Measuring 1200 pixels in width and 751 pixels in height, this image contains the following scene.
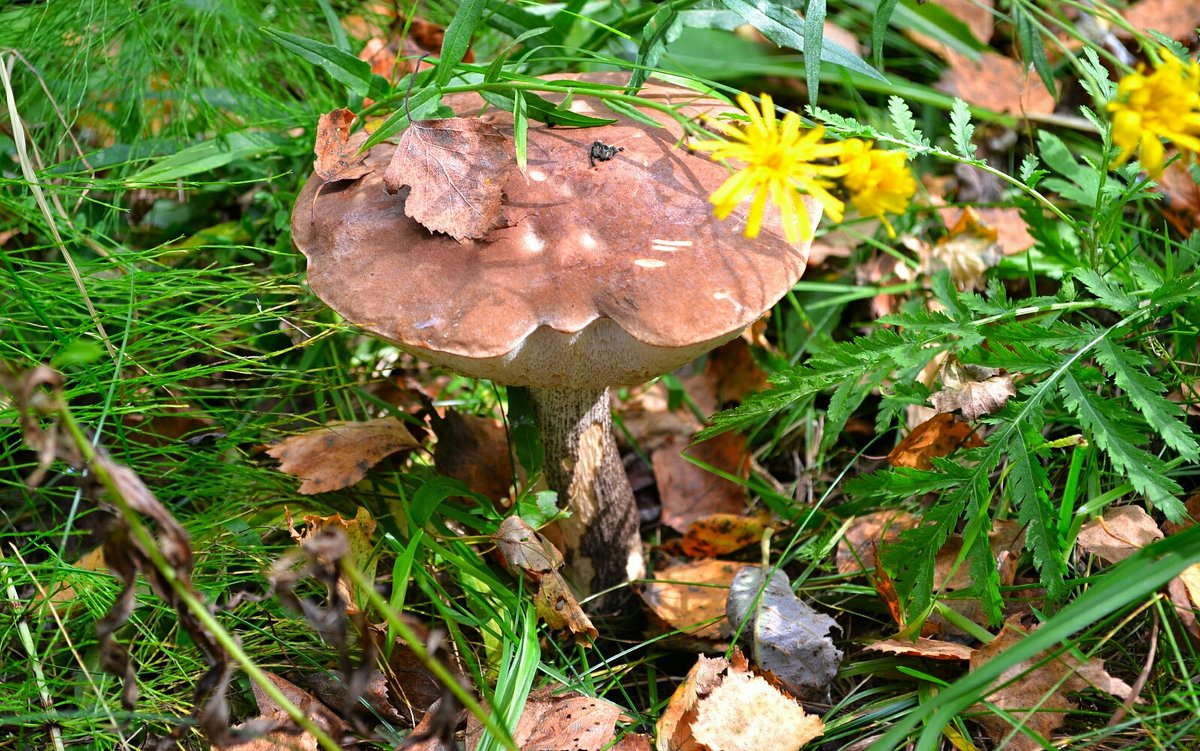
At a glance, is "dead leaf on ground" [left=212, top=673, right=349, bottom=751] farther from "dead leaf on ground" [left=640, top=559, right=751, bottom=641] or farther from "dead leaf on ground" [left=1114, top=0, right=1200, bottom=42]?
"dead leaf on ground" [left=1114, top=0, right=1200, bottom=42]

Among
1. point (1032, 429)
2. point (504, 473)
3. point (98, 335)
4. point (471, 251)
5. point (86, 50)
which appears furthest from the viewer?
point (86, 50)

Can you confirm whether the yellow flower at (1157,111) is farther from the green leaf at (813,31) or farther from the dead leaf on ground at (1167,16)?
the dead leaf on ground at (1167,16)

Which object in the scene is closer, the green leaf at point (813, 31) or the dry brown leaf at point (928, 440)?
the green leaf at point (813, 31)

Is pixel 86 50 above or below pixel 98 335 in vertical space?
above

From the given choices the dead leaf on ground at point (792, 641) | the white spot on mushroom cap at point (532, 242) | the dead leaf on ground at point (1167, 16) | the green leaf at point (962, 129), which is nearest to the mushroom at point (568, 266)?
the white spot on mushroom cap at point (532, 242)

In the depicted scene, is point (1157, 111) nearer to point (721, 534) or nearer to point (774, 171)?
point (774, 171)

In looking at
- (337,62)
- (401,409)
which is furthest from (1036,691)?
(337,62)

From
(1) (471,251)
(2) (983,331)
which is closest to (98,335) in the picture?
(1) (471,251)

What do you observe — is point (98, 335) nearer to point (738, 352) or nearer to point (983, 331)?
point (738, 352)
